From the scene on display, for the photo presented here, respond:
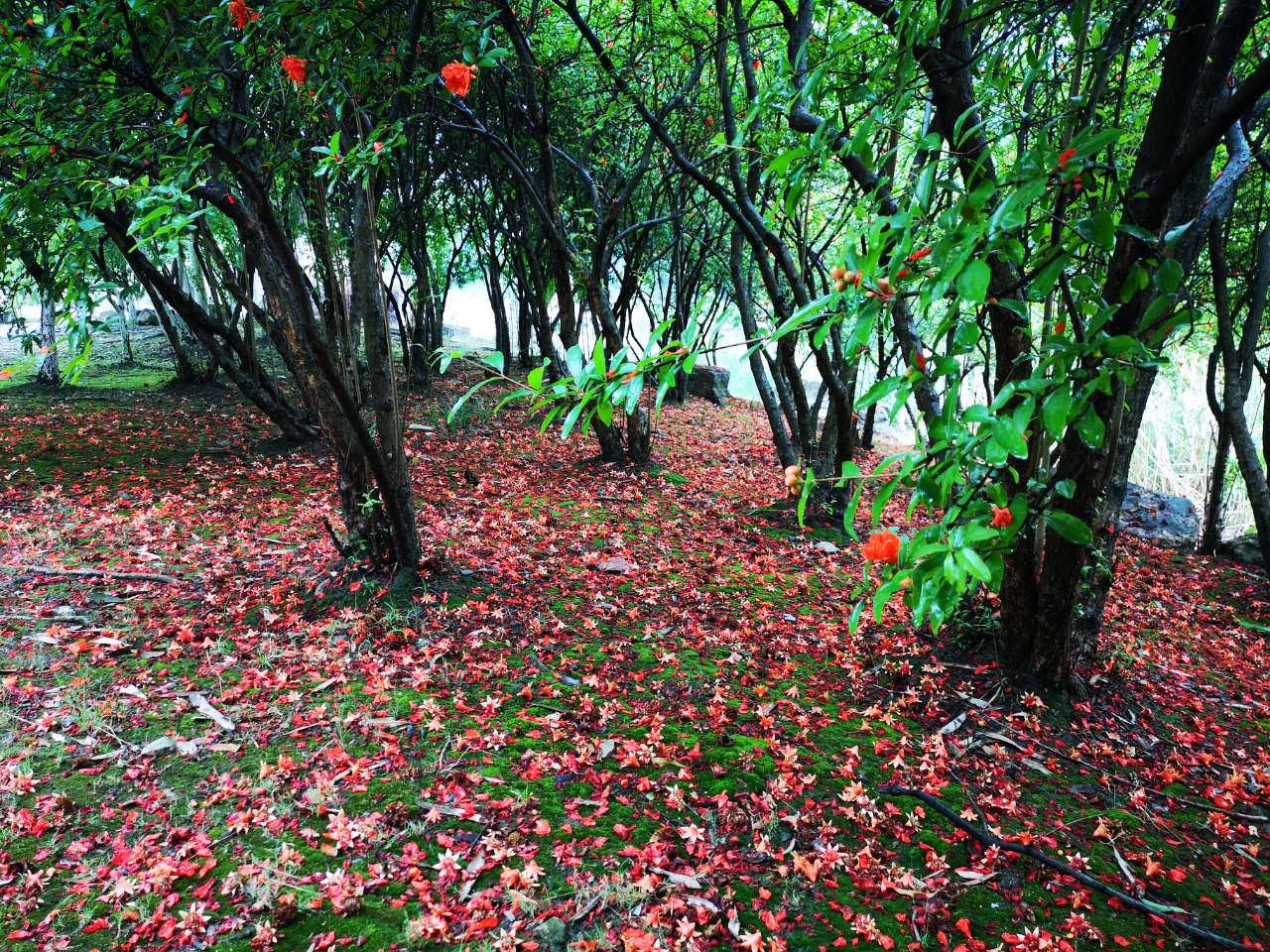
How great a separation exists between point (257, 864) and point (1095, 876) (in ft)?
10.5

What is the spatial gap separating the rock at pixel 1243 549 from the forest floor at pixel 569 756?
191 centimetres

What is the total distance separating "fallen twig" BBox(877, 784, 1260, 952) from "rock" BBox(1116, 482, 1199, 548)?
25.8ft

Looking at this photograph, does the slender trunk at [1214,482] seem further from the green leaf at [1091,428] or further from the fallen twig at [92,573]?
the fallen twig at [92,573]

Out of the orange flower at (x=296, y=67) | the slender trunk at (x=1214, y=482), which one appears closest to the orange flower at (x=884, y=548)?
the orange flower at (x=296, y=67)

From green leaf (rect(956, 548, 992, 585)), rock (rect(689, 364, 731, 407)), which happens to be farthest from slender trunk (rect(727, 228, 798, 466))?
rock (rect(689, 364, 731, 407))

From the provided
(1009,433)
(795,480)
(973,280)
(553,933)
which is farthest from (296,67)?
(553,933)

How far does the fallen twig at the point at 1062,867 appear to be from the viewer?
7.39ft

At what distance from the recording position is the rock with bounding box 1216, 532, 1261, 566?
7.78m

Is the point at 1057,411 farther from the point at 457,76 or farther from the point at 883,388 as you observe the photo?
the point at 457,76

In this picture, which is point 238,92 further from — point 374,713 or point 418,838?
point 418,838

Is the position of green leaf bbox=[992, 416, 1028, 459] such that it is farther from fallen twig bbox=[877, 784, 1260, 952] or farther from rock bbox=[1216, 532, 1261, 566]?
rock bbox=[1216, 532, 1261, 566]

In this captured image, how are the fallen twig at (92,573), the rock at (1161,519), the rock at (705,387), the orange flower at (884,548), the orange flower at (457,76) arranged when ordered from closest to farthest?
the orange flower at (884,548) → the orange flower at (457,76) → the fallen twig at (92,573) → the rock at (1161,519) → the rock at (705,387)

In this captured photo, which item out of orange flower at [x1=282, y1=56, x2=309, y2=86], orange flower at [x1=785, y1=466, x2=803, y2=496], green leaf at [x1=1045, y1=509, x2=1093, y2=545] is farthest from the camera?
orange flower at [x1=282, y1=56, x2=309, y2=86]

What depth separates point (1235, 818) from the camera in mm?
3109
